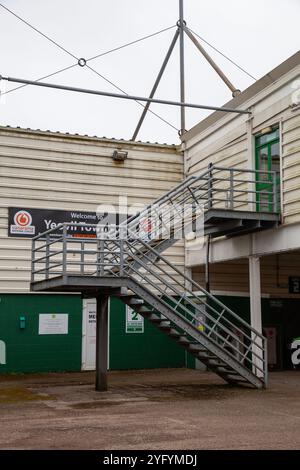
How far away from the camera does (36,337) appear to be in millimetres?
17688

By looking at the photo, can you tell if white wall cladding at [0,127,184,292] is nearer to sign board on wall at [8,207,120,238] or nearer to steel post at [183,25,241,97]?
sign board on wall at [8,207,120,238]

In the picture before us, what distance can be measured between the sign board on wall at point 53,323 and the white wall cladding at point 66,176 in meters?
0.99

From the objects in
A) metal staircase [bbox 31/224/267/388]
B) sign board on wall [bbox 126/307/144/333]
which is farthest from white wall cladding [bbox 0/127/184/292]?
metal staircase [bbox 31/224/267/388]

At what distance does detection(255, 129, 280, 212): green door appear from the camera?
15.1 metres

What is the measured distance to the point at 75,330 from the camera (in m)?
18.1

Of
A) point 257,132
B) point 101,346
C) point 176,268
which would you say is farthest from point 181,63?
point 101,346

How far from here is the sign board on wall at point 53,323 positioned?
1780 centimetres

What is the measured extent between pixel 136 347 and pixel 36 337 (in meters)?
2.99

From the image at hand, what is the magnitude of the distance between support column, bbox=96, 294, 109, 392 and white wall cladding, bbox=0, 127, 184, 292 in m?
4.68
